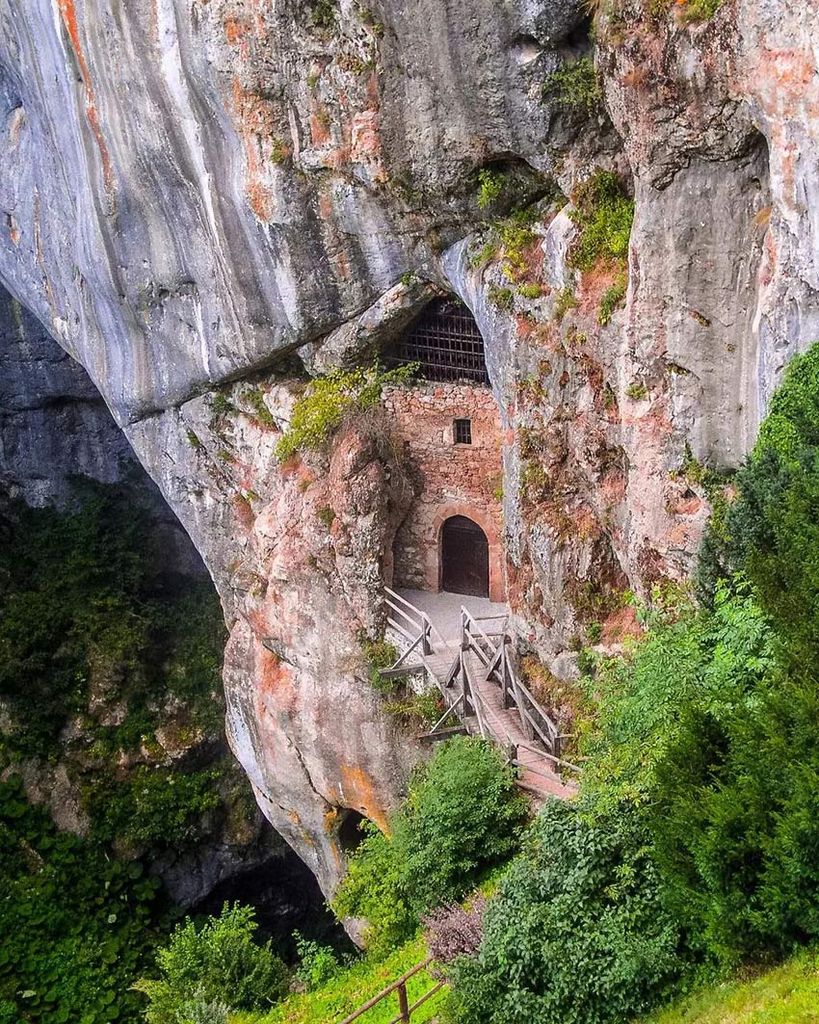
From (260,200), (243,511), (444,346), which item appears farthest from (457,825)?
(260,200)

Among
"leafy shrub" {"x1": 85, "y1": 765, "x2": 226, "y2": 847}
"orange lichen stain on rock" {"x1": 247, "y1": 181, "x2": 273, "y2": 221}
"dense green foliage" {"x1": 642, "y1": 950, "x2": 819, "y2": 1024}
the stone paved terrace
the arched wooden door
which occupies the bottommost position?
"leafy shrub" {"x1": 85, "y1": 765, "x2": 226, "y2": 847}

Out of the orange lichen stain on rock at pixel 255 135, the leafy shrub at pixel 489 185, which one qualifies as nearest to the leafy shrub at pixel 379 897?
the leafy shrub at pixel 489 185

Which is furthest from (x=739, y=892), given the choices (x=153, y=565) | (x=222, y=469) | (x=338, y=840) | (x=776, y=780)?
(x=153, y=565)

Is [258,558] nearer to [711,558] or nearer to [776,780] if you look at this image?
[711,558]

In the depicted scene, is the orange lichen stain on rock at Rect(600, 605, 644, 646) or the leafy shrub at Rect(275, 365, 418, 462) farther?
the leafy shrub at Rect(275, 365, 418, 462)

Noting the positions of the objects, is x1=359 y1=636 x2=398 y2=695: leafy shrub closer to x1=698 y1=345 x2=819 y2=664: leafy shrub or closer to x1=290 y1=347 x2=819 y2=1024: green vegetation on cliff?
x1=290 y1=347 x2=819 y2=1024: green vegetation on cliff

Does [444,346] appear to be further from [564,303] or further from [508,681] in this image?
[508,681]

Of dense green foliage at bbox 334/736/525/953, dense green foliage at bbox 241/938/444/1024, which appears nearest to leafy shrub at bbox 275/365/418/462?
dense green foliage at bbox 334/736/525/953
